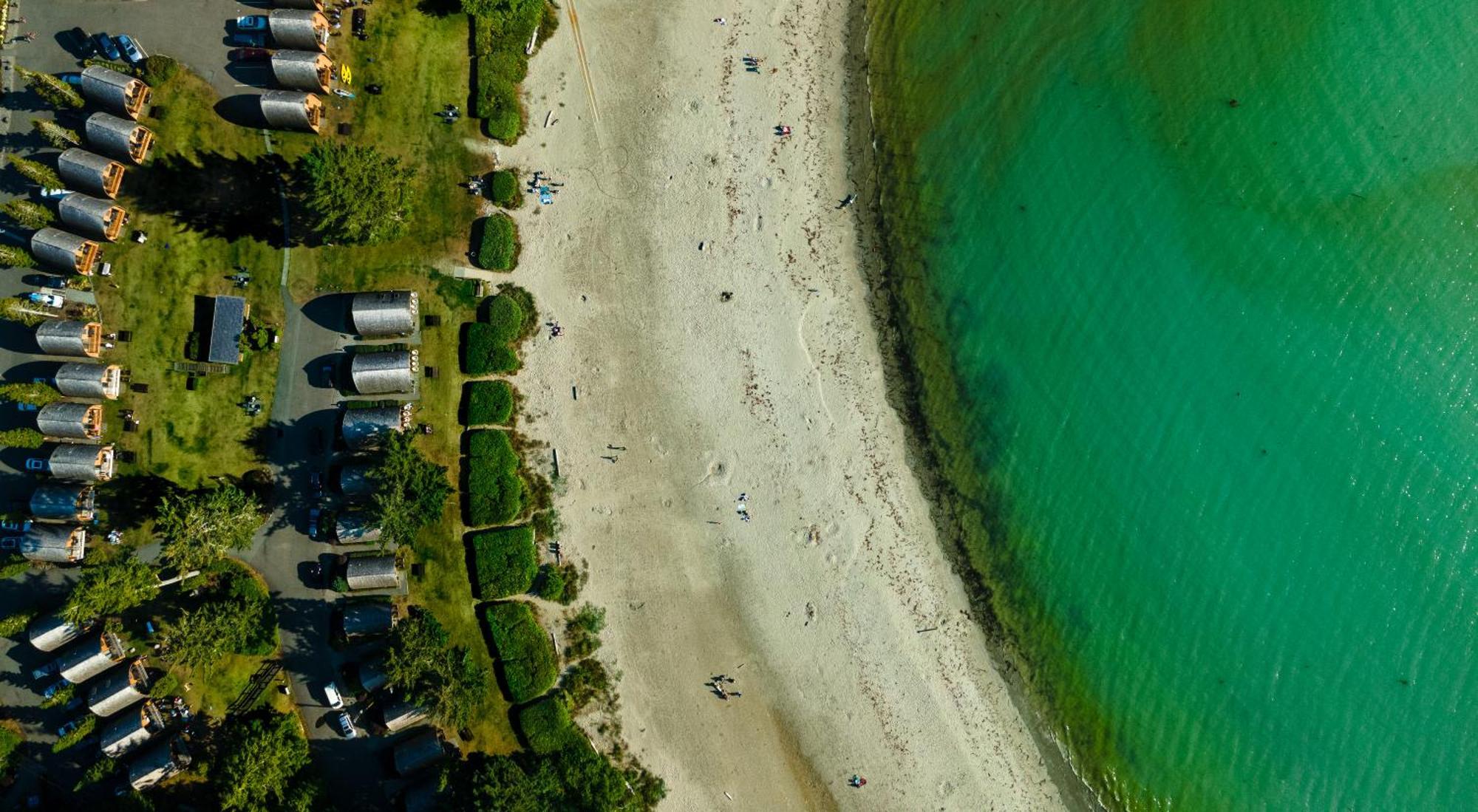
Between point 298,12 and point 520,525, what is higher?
point 298,12

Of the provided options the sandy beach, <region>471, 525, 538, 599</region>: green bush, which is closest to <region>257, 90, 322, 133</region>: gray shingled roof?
the sandy beach

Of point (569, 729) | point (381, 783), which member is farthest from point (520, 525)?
point (381, 783)

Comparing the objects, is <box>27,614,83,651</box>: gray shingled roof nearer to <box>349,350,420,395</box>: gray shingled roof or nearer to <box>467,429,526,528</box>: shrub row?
<box>349,350,420,395</box>: gray shingled roof

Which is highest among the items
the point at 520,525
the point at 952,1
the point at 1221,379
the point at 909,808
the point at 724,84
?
the point at 952,1

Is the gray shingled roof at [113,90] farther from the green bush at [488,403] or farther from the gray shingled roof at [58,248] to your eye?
the green bush at [488,403]

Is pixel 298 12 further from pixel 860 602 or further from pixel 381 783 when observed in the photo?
pixel 860 602

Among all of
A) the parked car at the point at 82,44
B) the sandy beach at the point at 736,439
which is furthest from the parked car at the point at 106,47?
the sandy beach at the point at 736,439

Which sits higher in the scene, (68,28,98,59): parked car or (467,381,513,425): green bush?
(68,28,98,59): parked car
